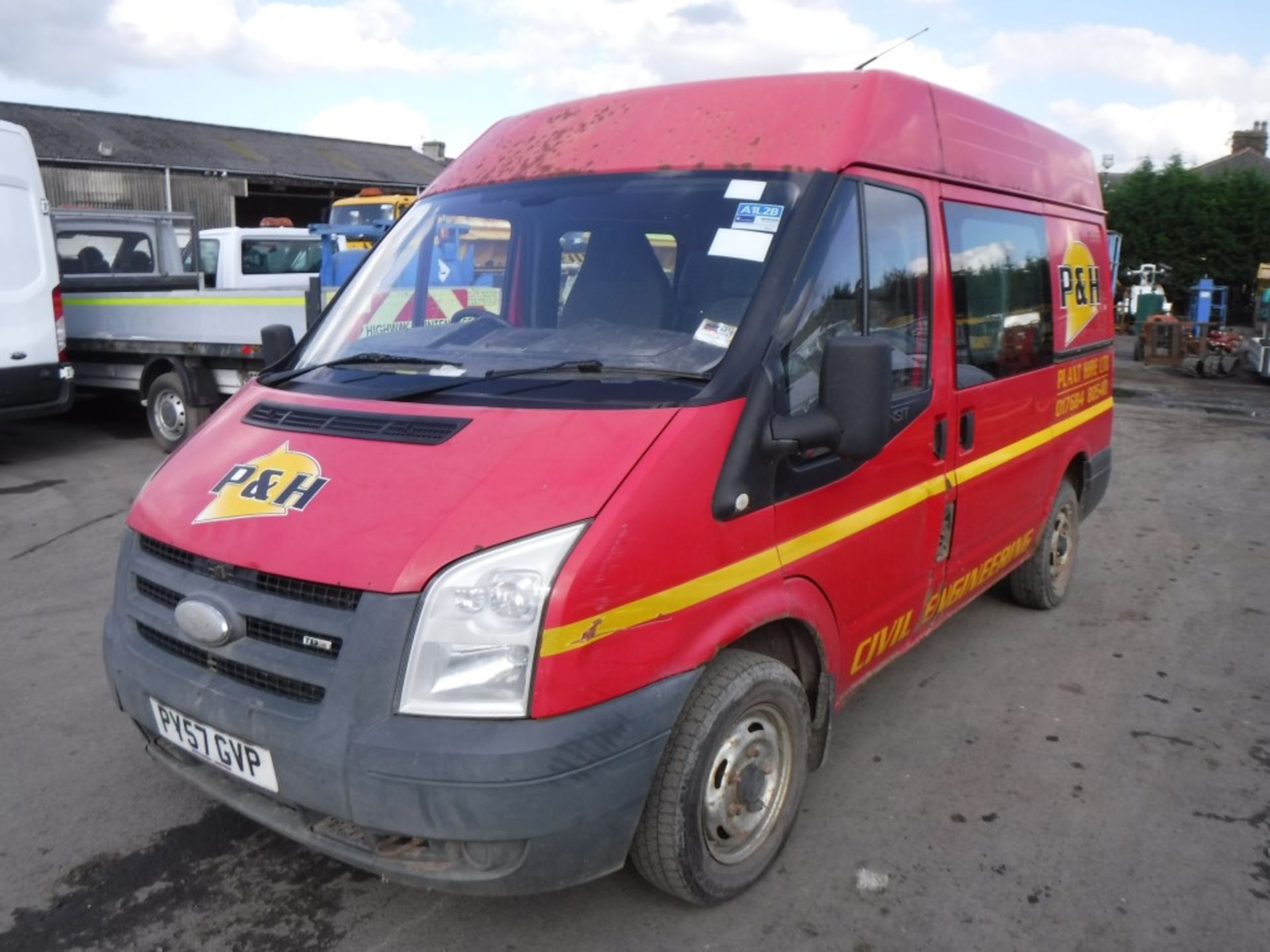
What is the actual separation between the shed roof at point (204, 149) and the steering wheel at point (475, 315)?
2707 cm

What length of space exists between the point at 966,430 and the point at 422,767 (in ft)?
8.43

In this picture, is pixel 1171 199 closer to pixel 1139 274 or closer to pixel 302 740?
pixel 1139 274

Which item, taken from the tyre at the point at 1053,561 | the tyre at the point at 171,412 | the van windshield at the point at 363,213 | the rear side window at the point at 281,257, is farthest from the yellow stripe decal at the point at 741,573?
the van windshield at the point at 363,213

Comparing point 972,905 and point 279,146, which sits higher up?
point 279,146

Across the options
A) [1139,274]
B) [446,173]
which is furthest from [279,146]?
[446,173]

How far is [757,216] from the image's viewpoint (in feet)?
10.3

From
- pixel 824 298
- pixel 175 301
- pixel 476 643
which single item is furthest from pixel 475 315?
pixel 175 301

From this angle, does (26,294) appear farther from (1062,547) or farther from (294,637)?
(1062,547)

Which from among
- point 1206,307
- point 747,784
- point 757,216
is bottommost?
point 747,784

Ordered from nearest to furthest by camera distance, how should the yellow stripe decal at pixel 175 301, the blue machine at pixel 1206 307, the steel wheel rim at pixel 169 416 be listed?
the yellow stripe decal at pixel 175 301
the steel wheel rim at pixel 169 416
the blue machine at pixel 1206 307

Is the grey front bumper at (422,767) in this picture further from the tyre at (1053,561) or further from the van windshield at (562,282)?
the tyre at (1053,561)

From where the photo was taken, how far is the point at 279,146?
3428 centimetres

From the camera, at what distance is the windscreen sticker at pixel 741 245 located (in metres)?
3.06

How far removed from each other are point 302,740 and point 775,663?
130 centimetres
